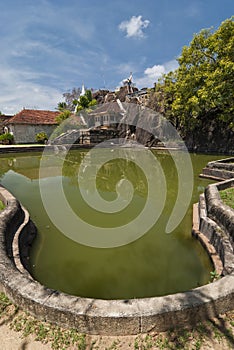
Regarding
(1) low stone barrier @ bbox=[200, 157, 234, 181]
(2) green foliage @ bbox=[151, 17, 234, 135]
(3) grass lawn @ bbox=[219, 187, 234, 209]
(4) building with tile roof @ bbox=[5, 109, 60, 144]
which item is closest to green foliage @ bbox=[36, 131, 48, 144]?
(4) building with tile roof @ bbox=[5, 109, 60, 144]

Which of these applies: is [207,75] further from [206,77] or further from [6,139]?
[6,139]

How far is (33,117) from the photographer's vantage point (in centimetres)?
3167

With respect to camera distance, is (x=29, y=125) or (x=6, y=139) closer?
(x=6, y=139)

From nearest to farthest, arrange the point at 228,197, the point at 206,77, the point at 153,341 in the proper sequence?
the point at 153,341 → the point at 228,197 → the point at 206,77

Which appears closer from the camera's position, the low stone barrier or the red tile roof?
the low stone barrier

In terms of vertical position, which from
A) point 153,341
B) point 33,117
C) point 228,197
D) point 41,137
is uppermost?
point 33,117

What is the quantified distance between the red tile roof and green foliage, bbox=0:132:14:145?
2037 mm

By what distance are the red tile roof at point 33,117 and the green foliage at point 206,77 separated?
20.4m

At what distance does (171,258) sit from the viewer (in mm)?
3990

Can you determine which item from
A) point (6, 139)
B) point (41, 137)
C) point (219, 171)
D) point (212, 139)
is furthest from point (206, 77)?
point (6, 139)

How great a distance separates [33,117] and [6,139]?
569 centimetres

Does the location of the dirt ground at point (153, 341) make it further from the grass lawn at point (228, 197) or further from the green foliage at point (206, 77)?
the green foliage at point (206, 77)

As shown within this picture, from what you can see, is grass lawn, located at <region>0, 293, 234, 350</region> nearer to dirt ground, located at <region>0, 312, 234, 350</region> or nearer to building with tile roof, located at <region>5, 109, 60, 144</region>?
dirt ground, located at <region>0, 312, 234, 350</region>

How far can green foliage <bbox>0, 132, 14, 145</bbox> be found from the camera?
28.3 meters
